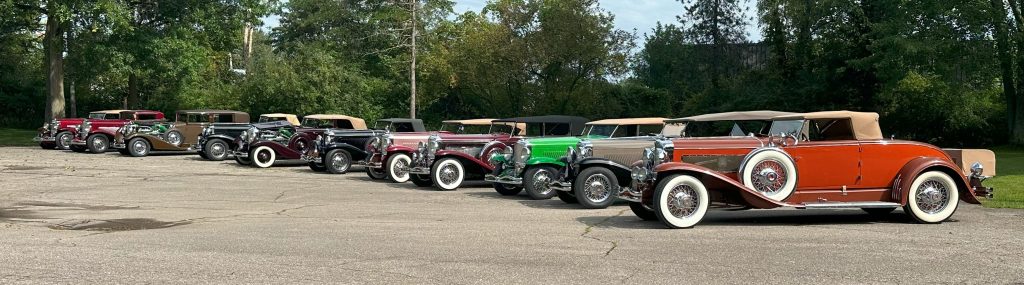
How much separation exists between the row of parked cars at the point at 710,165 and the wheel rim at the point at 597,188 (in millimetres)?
15

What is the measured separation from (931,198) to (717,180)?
282 centimetres

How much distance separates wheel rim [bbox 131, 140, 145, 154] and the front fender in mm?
24106

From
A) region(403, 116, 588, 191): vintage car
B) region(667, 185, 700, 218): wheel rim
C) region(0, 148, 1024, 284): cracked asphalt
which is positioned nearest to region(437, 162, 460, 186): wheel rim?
region(403, 116, 588, 191): vintage car

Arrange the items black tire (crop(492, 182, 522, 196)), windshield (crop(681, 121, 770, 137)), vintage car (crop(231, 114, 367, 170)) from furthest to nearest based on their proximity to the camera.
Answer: vintage car (crop(231, 114, 367, 170)) → black tire (crop(492, 182, 522, 196)) → windshield (crop(681, 121, 770, 137))

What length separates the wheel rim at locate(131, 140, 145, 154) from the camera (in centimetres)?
2803

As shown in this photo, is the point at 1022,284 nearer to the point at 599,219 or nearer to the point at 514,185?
the point at 599,219

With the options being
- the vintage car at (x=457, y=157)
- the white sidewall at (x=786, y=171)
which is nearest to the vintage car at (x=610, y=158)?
the white sidewall at (x=786, y=171)

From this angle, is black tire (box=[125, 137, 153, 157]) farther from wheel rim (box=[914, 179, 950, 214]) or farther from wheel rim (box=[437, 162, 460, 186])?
wheel rim (box=[914, 179, 950, 214])

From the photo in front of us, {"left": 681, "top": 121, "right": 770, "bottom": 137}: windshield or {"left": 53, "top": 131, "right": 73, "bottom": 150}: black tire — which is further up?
{"left": 681, "top": 121, "right": 770, "bottom": 137}: windshield

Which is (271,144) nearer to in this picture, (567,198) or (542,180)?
(542,180)

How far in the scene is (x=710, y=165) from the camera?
36.4 ft

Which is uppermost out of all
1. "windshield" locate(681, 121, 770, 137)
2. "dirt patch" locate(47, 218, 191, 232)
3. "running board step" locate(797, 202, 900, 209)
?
"windshield" locate(681, 121, 770, 137)

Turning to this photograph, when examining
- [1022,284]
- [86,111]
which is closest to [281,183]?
[1022,284]

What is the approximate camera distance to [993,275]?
7023 millimetres
